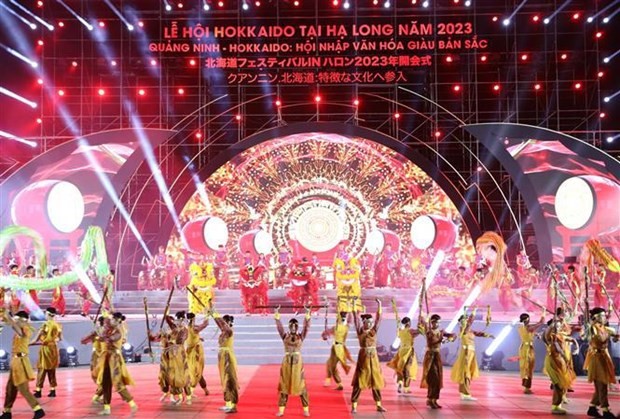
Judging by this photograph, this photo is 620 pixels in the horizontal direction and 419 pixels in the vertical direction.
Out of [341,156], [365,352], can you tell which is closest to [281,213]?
[341,156]

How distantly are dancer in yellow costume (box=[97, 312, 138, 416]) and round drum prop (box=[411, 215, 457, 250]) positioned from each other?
11569 mm

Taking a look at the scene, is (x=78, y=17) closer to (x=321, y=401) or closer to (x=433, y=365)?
(x=321, y=401)

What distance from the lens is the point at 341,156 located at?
65.4 ft

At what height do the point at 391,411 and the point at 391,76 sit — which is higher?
the point at 391,76

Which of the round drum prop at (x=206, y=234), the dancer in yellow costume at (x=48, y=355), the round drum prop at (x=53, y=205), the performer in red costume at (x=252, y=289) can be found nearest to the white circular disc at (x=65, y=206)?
the round drum prop at (x=53, y=205)

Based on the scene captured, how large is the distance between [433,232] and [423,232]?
246 millimetres

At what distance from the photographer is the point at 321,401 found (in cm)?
961

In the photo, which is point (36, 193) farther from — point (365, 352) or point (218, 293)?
point (365, 352)

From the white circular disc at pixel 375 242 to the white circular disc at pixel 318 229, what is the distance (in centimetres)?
81

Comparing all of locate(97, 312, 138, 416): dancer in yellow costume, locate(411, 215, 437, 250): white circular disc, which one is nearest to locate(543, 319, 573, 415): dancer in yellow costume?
locate(97, 312, 138, 416): dancer in yellow costume

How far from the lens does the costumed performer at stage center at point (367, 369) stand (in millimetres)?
8844

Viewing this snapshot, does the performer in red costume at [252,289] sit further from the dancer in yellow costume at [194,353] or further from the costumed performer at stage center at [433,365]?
the costumed performer at stage center at [433,365]

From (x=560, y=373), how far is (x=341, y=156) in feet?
38.6

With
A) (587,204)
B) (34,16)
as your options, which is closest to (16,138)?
(34,16)
